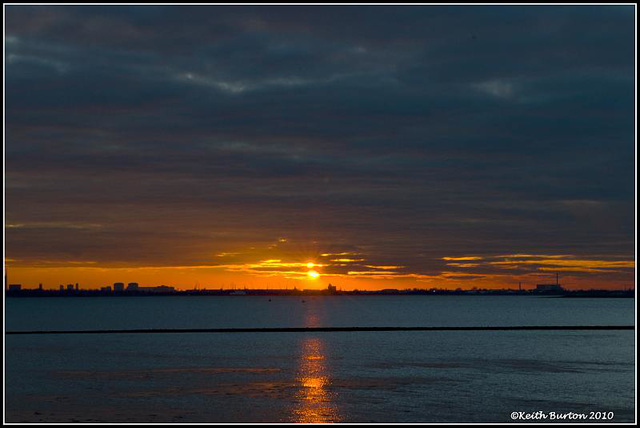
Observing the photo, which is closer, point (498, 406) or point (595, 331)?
point (498, 406)

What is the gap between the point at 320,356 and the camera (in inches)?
3782

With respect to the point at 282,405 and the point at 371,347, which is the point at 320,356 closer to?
the point at 371,347

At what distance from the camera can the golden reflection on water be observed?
50594 millimetres

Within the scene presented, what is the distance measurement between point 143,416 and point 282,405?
9792mm

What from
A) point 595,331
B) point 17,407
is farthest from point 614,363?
point 595,331

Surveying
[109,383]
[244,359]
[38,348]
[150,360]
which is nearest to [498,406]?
[109,383]

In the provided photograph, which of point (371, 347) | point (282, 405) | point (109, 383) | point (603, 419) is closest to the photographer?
point (603, 419)

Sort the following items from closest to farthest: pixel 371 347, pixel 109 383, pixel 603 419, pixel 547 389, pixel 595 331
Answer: pixel 603 419, pixel 547 389, pixel 109 383, pixel 371 347, pixel 595 331

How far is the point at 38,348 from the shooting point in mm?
111625

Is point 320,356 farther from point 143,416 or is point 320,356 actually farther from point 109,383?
point 143,416

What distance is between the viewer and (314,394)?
199ft

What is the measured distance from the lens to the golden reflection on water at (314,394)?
1992 inches

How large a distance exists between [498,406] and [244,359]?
140 ft

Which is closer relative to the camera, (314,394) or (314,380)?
(314,394)
